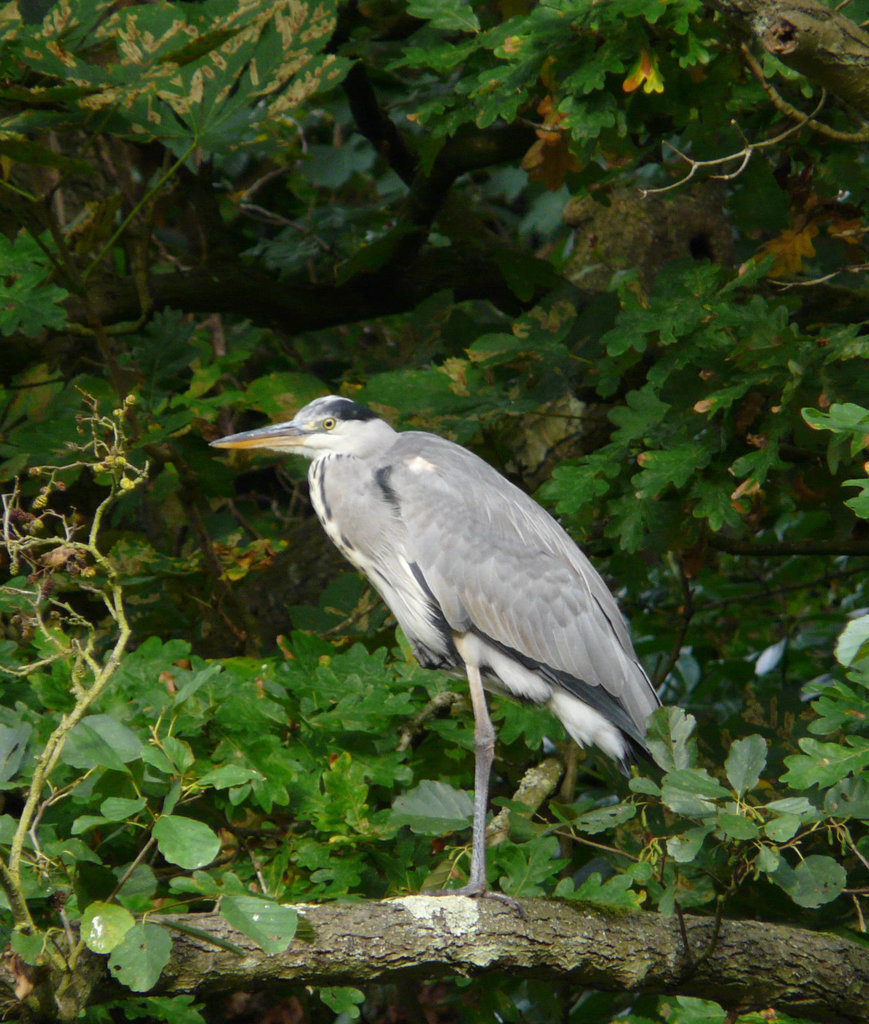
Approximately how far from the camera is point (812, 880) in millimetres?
2037

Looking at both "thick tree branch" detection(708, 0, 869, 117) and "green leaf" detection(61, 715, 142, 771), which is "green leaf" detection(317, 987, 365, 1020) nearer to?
"green leaf" detection(61, 715, 142, 771)

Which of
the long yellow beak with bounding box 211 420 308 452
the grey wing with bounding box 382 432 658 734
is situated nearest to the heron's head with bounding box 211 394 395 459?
the long yellow beak with bounding box 211 420 308 452

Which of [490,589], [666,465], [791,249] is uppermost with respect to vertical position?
[791,249]

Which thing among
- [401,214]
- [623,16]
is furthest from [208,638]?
[623,16]

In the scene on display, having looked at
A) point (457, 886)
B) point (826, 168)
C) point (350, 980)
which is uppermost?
point (826, 168)

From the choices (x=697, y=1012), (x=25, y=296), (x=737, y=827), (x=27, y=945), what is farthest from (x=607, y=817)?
(x=25, y=296)

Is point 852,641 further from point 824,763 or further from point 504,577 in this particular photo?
point 504,577

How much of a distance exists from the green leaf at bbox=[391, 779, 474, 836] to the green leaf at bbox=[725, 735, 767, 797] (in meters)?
0.55

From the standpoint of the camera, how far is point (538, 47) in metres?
2.55

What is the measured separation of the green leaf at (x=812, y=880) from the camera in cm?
201

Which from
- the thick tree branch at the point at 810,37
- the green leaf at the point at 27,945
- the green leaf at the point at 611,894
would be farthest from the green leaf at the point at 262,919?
the thick tree branch at the point at 810,37

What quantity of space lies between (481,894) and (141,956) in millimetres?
905

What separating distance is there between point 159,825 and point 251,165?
390cm

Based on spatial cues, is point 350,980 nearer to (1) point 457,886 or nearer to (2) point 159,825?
(2) point 159,825
